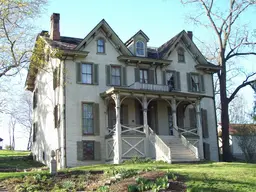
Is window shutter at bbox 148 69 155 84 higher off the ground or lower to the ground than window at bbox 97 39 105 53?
lower

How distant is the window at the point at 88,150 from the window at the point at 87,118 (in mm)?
666

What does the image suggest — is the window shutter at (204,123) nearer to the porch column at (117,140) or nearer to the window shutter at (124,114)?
the window shutter at (124,114)

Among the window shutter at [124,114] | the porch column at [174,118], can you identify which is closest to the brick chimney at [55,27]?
the window shutter at [124,114]

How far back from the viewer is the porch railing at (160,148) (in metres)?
23.6

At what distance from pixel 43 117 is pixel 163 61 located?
1046cm

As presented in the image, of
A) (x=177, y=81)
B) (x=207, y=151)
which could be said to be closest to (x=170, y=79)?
(x=177, y=81)

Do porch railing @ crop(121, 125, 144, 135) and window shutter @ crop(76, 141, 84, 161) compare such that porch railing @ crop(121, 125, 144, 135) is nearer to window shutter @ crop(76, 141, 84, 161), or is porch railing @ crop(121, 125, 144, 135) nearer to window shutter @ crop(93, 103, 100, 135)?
window shutter @ crop(93, 103, 100, 135)

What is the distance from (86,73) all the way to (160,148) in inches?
291

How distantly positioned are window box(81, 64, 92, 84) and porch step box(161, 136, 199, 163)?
21.4 ft

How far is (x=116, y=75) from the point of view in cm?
2805

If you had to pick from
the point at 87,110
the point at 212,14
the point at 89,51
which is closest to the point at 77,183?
the point at 87,110

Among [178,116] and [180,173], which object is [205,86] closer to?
[178,116]

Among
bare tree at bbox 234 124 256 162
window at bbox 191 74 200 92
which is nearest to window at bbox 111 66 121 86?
window at bbox 191 74 200 92

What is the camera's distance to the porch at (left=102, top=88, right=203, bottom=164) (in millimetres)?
24750
